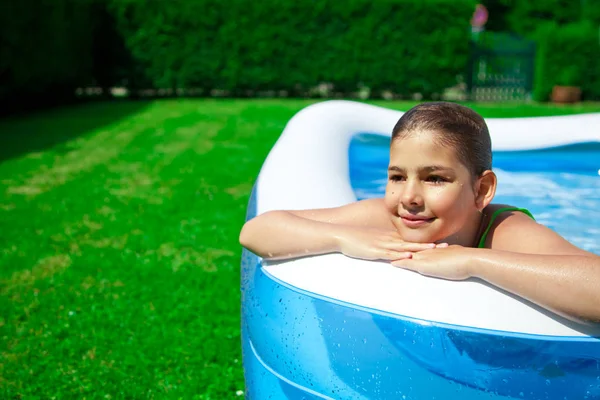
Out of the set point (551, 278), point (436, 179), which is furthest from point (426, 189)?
point (551, 278)

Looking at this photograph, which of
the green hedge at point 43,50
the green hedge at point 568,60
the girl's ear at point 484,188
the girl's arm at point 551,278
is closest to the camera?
the girl's arm at point 551,278

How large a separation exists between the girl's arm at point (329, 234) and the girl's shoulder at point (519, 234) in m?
0.31

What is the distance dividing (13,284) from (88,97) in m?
12.9

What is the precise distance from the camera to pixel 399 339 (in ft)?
5.44

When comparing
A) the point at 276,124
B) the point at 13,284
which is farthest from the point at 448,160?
the point at 276,124

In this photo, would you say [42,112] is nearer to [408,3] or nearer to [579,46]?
[408,3]

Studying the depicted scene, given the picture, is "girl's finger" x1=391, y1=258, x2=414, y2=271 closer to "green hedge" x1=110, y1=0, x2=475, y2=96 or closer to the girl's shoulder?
the girl's shoulder

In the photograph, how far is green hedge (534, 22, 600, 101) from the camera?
15508 millimetres

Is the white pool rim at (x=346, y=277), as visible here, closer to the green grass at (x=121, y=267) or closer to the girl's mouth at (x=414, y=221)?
the girl's mouth at (x=414, y=221)

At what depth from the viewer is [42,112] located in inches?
497

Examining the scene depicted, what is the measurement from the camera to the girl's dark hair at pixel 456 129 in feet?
5.95

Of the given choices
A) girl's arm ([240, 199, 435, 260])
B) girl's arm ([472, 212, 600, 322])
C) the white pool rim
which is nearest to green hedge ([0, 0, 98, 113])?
the white pool rim

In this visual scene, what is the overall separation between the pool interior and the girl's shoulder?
2457 mm

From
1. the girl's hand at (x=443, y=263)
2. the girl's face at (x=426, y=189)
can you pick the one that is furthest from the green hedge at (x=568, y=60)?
the girl's hand at (x=443, y=263)
